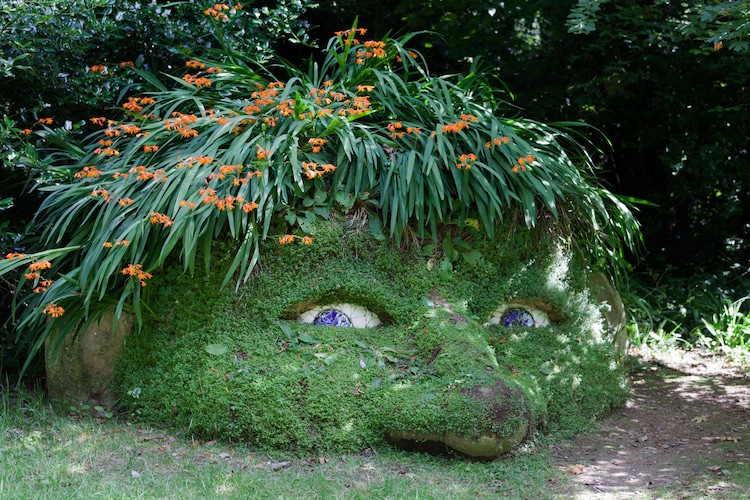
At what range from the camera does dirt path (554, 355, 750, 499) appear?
3793 millimetres

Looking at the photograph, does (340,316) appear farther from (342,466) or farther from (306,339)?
(342,466)

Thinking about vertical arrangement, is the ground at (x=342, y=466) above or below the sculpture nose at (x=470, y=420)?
below

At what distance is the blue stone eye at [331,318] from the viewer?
14.2 ft

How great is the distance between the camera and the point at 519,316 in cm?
470

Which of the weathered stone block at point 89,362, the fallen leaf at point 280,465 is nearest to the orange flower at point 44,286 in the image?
the weathered stone block at point 89,362

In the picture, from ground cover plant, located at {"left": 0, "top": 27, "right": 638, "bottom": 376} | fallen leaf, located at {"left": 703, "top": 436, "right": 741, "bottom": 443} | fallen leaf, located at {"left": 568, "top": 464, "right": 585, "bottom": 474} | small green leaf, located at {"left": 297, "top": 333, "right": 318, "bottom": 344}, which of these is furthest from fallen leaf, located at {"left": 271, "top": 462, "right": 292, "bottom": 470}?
fallen leaf, located at {"left": 703, "top": 436, "right": 741, "bottom": 443}

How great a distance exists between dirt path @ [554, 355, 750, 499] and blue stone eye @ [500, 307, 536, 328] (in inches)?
29.7

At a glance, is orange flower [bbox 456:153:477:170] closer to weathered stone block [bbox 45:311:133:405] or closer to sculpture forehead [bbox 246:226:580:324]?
sculpture forehead [bbox 246:226:580:324]

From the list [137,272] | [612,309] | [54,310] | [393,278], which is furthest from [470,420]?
[54,310]

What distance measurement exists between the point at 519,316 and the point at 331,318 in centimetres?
121

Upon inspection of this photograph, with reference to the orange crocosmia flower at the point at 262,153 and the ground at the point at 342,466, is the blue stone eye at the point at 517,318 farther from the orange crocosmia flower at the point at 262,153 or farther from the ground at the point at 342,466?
the orange crocosmia flower at the point at 262,153

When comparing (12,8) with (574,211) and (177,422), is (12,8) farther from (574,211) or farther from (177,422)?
(574,211)

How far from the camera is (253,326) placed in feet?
13.8

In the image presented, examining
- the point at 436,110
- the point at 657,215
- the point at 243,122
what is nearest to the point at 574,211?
the point at 436,110
